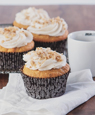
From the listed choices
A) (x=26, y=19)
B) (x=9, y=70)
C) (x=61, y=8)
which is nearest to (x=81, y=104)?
(x=9, y=70)

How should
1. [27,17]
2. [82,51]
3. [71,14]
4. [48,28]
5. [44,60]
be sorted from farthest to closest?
[71,14] → [27,17] → [48,28] → [82,51] → [44,60]

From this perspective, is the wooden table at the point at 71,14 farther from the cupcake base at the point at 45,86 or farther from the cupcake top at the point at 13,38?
the cupcake base at the point at 45,86

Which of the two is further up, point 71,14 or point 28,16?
point 28,16

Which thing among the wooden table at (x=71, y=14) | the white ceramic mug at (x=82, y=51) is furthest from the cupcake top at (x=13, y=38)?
the wooden table at (x=71, y=14)

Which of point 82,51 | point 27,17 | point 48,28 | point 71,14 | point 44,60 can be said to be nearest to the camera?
point 44,60

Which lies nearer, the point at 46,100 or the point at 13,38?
the point at 46,100

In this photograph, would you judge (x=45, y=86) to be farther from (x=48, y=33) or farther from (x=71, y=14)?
(x=71, y=14)

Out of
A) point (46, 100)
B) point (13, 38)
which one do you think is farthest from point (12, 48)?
point (46, 100)
